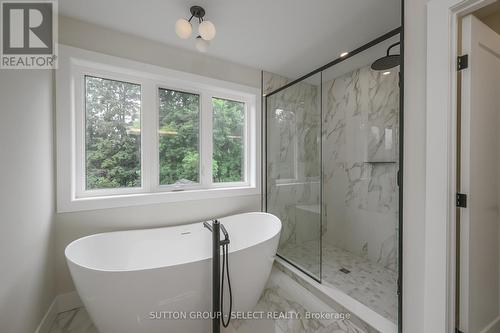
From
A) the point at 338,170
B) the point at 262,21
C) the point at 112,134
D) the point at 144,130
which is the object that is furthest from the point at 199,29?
the point at 338,170

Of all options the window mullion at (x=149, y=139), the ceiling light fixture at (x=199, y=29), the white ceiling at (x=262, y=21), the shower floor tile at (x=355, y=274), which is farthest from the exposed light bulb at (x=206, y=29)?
the shower floor tile at (x=355, y=274)

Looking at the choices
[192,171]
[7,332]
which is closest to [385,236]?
[192,171]

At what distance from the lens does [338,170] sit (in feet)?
9.45

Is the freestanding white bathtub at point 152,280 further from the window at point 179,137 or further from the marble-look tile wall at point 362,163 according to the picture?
the marble-look tile wall at point 362,163

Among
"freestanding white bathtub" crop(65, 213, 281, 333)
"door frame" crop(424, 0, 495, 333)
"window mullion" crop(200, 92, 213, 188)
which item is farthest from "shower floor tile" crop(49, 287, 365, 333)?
"window mullion" crop(200, 92, 213, 188)

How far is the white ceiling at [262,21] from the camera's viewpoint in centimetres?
157

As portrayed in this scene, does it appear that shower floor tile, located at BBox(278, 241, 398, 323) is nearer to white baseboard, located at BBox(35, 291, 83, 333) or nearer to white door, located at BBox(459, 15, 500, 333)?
white door, located at BBox(459, 15, 500, 333)

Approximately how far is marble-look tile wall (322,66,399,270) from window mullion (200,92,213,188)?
4.97 ft

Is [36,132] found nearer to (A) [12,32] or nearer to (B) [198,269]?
(A) [12,32]

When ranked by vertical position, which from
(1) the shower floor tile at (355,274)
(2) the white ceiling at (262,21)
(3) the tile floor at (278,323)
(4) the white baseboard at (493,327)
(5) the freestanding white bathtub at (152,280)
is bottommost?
(3) the tile floor at (278,323)

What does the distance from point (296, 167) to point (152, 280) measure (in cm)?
195

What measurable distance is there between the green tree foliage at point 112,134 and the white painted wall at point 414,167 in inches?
90.2

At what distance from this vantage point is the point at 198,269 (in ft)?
4.36

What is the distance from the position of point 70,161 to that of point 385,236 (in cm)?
327
